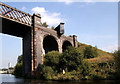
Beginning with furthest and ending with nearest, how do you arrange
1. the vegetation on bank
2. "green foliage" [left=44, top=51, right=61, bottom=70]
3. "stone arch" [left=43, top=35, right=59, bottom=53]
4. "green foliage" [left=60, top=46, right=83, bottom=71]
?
"stone arch" [left=43, top=35, right=59, bottom=53]
"green foliage" [left=44, top=51, right=61, bottom=70]
"green foliage" [left=60, top=46, right=83, bottom=71]
the vegetation on bank

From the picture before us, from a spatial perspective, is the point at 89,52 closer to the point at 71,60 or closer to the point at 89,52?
the point at 89,52

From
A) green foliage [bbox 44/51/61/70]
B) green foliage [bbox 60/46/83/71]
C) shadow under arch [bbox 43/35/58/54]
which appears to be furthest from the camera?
shadow under arch [bbox 43/35/58/54]

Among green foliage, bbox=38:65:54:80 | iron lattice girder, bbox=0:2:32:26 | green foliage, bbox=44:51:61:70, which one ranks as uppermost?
iron lattice girder, bbox=0:2:32:26

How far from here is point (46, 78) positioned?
64.4ft

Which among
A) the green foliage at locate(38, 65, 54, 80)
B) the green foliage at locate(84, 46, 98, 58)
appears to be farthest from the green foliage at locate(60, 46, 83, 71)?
the green foliage at locate(84, 46, 98, 58)

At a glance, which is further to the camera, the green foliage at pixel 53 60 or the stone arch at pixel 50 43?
the stone arch at pixel 50 43

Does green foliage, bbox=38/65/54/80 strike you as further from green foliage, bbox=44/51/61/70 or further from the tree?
the tree

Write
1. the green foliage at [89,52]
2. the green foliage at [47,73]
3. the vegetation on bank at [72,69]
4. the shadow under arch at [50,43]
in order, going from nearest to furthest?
the vegetation on bank at [72,69] < the green foliage at [47,73] < the shadow under arch at [50,43] < the green foliage at [89,52]

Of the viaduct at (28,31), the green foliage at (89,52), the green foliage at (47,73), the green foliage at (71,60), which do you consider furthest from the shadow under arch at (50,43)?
the green foliage at (47,73)

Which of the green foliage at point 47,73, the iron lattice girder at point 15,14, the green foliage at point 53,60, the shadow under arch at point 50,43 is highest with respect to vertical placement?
the iron lattice girder at point 15,14

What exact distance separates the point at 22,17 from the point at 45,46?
15800mm

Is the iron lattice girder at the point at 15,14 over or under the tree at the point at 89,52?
over

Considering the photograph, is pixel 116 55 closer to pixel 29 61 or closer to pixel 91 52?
pixel 91 52

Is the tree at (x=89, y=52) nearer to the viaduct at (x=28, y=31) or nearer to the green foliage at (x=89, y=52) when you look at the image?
the green foliage at (x=89, y=52)
